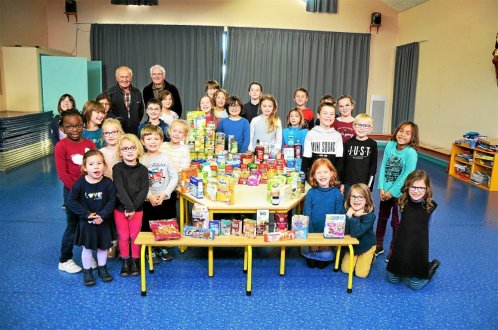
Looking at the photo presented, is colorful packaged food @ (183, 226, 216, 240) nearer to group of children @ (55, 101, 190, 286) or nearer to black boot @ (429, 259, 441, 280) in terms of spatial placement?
group of children @ (55, 101, 190, 286)

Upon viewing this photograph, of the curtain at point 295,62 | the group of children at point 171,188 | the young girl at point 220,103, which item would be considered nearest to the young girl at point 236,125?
the young girl at point 220,103

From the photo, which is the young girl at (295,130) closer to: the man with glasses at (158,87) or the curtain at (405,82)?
the man with glasses at (158,87)

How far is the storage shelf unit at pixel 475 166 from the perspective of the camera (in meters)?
6.27

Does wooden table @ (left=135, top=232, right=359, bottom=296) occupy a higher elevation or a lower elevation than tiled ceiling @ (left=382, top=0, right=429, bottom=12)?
lower

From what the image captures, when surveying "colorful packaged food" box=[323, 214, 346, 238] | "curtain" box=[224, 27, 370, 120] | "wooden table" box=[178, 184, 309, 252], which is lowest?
"colorful packaged food" box=[323, 214, 346, 238]

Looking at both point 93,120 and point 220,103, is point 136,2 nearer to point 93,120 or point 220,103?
point 220,103

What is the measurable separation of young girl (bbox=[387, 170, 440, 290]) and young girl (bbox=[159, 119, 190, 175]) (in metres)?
1.86

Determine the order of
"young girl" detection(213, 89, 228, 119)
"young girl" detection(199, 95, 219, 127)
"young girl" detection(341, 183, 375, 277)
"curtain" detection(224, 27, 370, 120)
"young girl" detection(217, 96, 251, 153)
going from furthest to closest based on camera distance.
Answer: "curtain" detection(224, 27, 370, 120), "young girl" detection(213, 89, 228, 119), "young girl" detection(199, 95, 219, 127), "young girl" detection(217, 96, 251, 153), "young girl" detection(341, 183, 375, 277)

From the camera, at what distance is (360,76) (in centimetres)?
1065

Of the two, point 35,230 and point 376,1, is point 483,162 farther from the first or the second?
point 35,230

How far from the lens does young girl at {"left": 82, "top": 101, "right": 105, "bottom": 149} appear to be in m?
3.64

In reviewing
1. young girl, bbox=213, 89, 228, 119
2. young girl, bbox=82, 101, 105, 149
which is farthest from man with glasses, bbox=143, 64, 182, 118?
young girl, bbox=82, 101, 105, 149

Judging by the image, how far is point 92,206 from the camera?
3016 mm

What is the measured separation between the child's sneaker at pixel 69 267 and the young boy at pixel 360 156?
2.38 meters
